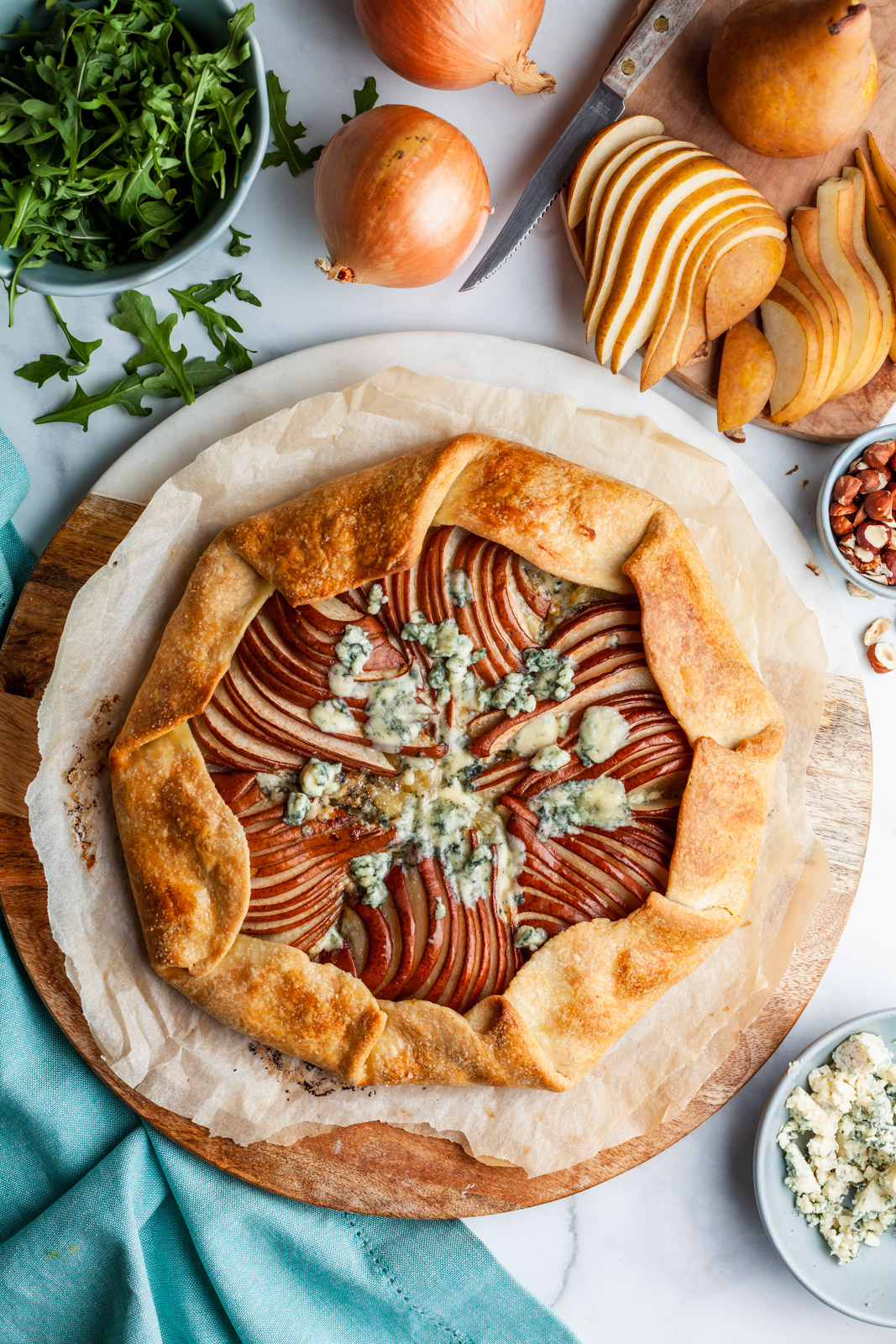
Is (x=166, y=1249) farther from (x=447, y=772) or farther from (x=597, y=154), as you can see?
(x=597, y=154)

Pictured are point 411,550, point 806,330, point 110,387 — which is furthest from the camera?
point 110,387

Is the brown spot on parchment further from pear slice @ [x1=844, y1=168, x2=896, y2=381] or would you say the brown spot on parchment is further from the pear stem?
Answer: the pear stem

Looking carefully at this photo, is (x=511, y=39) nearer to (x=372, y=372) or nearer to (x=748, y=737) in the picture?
(x=372, y=372)

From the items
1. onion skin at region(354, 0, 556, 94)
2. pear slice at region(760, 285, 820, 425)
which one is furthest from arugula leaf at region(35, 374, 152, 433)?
pear slice at region(760, 285, 820, 425)

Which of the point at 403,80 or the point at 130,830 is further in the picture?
the point at 403,80

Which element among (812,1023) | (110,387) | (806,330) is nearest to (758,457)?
(806,330)

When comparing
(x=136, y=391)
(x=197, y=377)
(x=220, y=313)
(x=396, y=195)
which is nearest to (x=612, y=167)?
(x=396, y=195)
